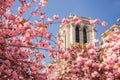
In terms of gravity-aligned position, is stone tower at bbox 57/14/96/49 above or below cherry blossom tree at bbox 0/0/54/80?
above

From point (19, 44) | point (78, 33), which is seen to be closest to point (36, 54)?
point (19, 44)

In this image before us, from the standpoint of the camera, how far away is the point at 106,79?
41.7 ft

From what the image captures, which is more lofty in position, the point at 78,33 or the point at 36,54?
the point at 78,33

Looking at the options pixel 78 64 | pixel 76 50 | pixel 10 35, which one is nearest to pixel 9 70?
pixel 10 35

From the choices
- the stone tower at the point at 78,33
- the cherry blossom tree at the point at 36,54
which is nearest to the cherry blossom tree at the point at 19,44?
the cherry blossom tree at the point at 36,54

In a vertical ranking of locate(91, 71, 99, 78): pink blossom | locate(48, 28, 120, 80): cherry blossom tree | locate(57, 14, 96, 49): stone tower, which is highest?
locate(57, 14, 96, 49): stone tower

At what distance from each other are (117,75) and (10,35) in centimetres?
419

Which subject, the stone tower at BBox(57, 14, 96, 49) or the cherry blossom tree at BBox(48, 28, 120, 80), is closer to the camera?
the cherry blossom tree at BBox(48, 28, 120, 80)

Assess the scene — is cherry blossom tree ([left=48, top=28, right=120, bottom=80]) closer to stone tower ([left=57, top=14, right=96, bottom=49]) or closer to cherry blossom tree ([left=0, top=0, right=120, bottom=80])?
cherry blossom tree ([left=0, top=0, right=120, bottom=80])

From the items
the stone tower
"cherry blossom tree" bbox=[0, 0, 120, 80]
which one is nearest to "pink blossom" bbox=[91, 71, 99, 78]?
"cherry blossom tree" bbox=[0, 0, 120, 80]

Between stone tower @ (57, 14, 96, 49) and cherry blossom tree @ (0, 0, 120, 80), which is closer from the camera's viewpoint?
cherry blossom tree @ (0, 0, 120, 80)

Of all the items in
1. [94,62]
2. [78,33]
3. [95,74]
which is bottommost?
[95,74]

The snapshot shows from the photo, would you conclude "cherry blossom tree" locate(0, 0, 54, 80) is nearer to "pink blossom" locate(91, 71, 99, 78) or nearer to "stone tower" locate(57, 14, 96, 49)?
"pink blossom" locate(91, 71, 99, 78)

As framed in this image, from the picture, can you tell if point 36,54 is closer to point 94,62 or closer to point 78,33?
point 94,62
